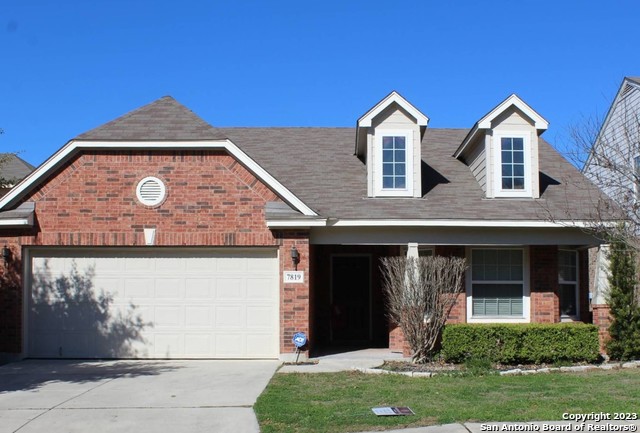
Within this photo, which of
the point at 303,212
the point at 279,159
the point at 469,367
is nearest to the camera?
the point at 469,367

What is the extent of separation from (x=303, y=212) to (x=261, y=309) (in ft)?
7.15

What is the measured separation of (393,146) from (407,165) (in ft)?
1.74

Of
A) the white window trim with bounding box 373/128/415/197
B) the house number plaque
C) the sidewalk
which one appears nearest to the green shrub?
the white window trim with bounding box 373/128/415/197

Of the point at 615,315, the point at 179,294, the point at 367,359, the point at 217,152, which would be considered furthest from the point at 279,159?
the point at 615,315

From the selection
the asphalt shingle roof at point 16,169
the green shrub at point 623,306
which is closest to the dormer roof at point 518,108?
the green shrub at point 623,306

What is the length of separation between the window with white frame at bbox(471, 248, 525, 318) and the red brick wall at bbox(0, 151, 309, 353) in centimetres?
404

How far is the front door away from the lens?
17.7 metres

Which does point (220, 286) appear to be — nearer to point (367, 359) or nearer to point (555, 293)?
point (367, 359)

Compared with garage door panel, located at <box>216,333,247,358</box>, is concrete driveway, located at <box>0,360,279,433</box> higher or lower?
lower

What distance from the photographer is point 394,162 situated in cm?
1574

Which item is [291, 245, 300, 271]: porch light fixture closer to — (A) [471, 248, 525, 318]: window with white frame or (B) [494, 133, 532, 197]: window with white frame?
(A) [471, 248, 525, 318]: window with white frame

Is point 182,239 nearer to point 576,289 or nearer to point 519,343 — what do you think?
point 519,343

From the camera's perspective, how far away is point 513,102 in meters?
15.4

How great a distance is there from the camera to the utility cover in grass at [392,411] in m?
8.83
